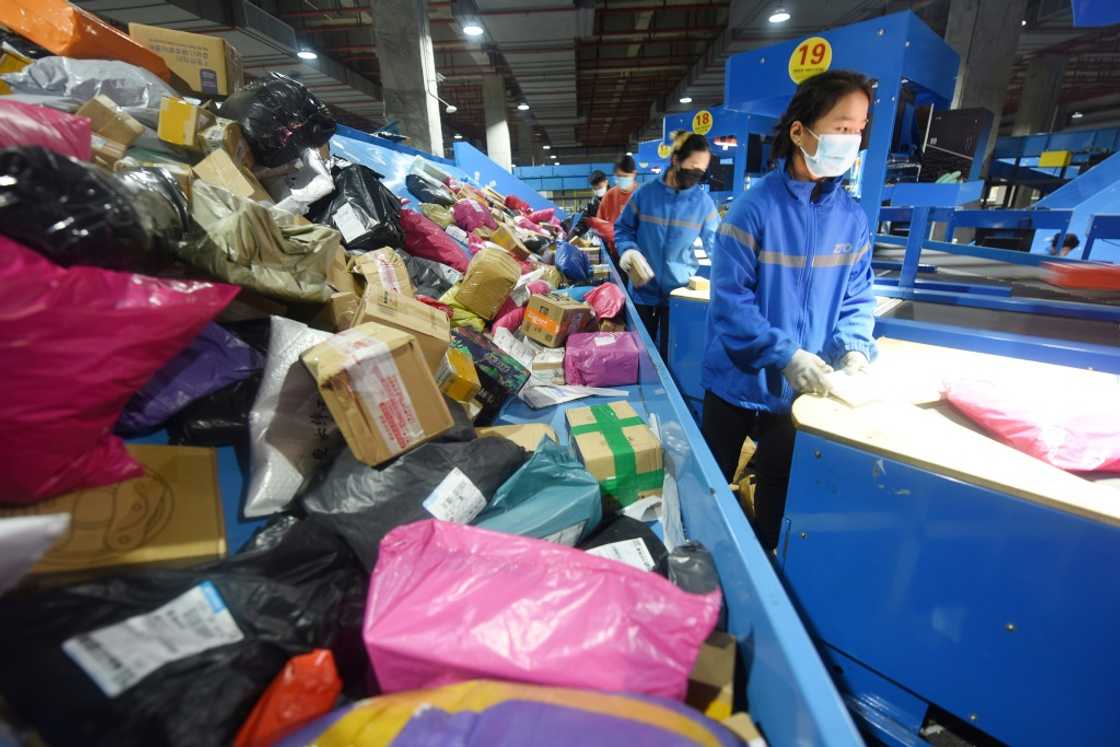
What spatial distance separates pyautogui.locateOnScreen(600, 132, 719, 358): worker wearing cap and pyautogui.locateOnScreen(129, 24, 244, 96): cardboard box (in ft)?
9.14

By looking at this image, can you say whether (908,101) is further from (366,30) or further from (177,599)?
(366,30)

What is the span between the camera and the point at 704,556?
1040 millimetres

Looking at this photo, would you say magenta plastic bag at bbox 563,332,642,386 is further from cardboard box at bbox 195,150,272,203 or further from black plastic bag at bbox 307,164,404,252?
cardboard box at bbox 195,150,272,203

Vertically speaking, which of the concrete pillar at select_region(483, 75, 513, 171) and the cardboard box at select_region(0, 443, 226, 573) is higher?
the concrete pillar at select_region(483, 75, 513, 171)

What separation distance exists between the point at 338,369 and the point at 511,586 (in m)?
0.67

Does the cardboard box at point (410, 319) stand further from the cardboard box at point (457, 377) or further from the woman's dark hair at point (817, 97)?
the woman's dark hair at point (817, 97)

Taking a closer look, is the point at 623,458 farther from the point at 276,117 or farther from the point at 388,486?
the point at 276,117

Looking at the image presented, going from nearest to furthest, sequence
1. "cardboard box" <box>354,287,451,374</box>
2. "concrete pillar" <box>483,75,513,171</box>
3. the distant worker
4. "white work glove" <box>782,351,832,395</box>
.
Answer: "white work glove" <box>782,351,832,395</box> < "cardboard box" <box>354,287,451,374</box> < the distant worker < "concrete pillar" <box>483,75,513,171</box>

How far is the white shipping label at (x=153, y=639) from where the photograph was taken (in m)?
0.62

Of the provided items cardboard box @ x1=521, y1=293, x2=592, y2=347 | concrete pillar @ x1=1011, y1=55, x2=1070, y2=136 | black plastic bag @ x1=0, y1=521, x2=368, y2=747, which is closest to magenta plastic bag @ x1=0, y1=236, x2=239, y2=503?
black plastic bag @ x1=0, y1=521, x2=368, y2=747

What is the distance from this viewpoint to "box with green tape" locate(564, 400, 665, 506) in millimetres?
1475

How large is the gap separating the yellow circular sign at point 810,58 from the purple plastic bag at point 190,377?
254cm

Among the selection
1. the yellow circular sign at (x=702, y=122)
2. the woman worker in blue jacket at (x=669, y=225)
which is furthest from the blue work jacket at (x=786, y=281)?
the yellow circular sign at (x=702, y=122)

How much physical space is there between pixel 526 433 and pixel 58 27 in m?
3.22
